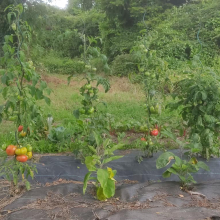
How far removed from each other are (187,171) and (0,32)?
10.2 meters

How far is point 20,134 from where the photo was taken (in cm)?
343

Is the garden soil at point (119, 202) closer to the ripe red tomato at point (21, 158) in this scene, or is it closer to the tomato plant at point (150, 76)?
the ripe red tomato at point (21, 158)

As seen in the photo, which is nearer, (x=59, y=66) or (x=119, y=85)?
(x=119, y=85)

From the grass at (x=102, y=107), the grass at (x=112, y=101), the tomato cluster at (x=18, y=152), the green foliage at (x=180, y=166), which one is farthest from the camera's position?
the grass at (x=112, y=101)

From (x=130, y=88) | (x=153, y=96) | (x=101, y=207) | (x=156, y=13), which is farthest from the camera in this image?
(x=156, y=13)

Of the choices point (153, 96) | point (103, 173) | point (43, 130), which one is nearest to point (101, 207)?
point (103, 173)

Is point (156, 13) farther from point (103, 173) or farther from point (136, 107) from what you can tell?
point (103, 173)

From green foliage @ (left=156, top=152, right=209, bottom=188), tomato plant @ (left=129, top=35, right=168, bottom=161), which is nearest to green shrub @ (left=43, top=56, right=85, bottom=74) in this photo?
tomato plant @ (left=129, top=35, right=168, bottom=161)

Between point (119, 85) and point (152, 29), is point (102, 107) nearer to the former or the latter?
point (119, 85)

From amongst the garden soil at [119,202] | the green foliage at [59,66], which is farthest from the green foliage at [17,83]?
the green foliage at [59,66]

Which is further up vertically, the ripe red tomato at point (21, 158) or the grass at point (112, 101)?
the grass at point (112, 101)

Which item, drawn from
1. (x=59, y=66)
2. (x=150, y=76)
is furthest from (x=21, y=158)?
(x=59, y=66)

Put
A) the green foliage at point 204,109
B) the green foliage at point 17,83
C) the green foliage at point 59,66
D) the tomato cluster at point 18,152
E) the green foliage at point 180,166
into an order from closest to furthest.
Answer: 1. the green foliage at point 17,83
2. the tomato cluster at point 18,152
3. the green foliage at point 180,166
4. the green foliage at point 204,109
5. the green foliage at point 59,66

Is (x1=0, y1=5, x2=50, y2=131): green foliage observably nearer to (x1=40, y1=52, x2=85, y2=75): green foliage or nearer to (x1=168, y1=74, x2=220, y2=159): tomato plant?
(x1=168, y1=74, x2=220, y2=159): tomato plant
